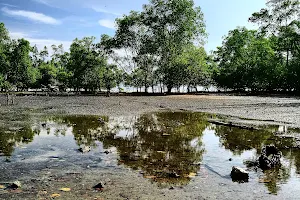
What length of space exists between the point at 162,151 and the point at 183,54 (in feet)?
155

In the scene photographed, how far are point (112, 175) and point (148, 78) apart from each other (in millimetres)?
57033

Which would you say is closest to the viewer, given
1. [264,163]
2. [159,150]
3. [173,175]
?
[173,175]

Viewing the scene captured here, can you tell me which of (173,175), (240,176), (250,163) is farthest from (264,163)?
(173,175)

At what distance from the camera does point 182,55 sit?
54125 millimetres

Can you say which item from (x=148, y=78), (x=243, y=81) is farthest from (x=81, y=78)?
(x=243, y=81)

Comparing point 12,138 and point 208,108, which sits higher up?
point 208,108

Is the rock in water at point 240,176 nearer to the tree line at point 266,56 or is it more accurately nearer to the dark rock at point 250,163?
the dark rock at point 250,163

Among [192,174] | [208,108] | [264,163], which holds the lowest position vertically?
[192,174]

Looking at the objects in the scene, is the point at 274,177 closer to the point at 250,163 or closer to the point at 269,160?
the point at 269,160

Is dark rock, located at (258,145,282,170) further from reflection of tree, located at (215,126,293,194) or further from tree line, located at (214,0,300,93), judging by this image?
tree line, located at (214,0,300,93)

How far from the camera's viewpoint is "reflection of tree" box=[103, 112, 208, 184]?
19.8ft

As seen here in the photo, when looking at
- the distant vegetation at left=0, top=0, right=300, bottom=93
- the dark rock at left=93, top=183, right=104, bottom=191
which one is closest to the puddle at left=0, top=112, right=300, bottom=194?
the dark rock at left=93, top=183, right=104, bottom=191

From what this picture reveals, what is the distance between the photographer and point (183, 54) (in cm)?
5403

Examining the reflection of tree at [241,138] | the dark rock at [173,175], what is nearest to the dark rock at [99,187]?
the dark rock at [173,175]
